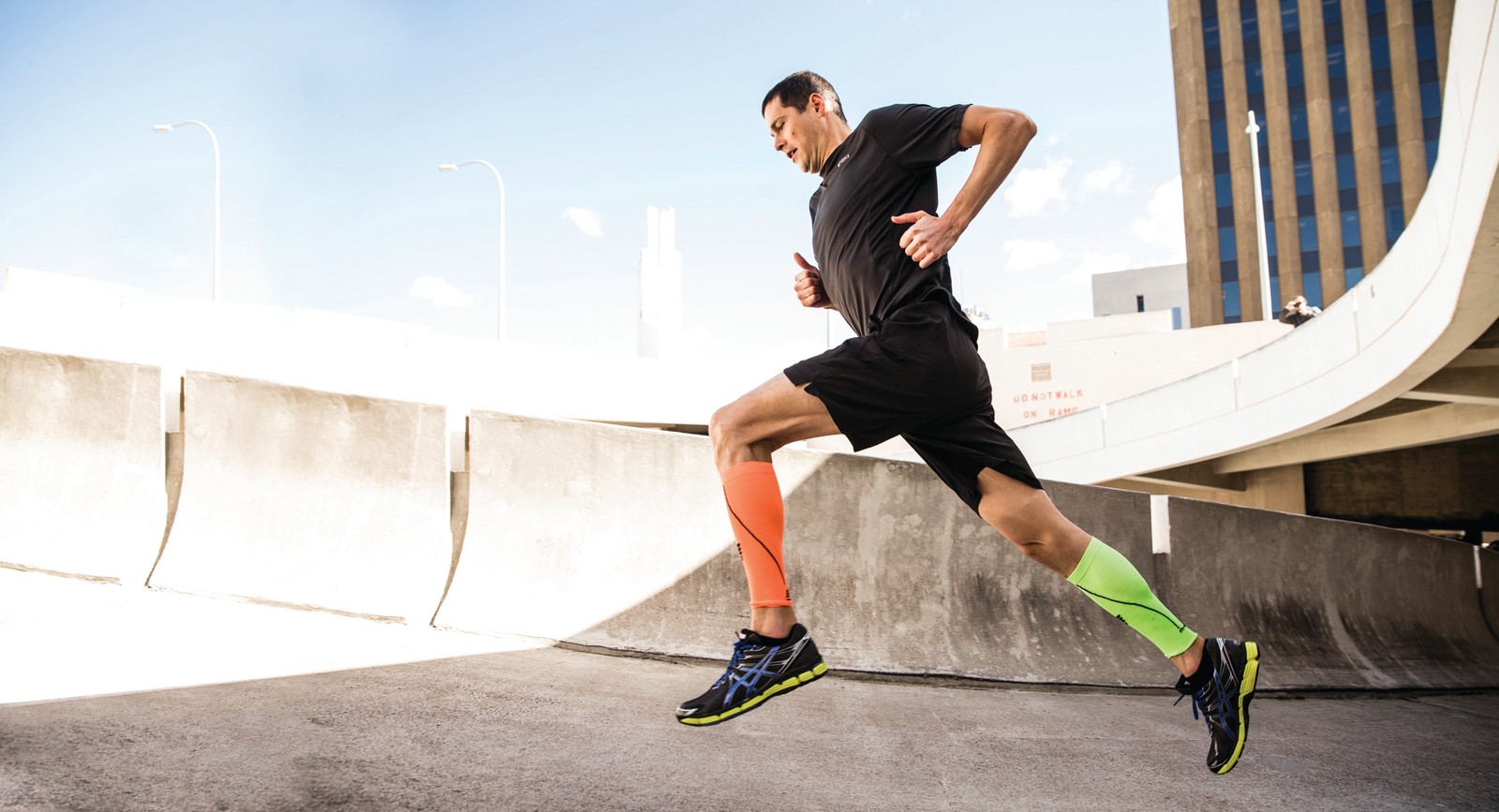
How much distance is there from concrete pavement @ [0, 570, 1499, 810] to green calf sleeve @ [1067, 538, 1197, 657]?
1.69 ft

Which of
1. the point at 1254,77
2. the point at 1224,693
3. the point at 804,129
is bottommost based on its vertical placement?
the point at 1224,693

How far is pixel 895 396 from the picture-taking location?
9.45 feet

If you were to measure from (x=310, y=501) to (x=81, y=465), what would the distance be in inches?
53.6

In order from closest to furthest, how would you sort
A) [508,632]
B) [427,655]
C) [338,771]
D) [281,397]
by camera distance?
[338,771] < [427,655] < [508,632] < [281,397]

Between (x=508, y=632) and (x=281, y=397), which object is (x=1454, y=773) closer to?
(x=508, y=632)

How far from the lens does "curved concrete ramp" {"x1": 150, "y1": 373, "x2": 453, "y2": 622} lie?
17.1ft

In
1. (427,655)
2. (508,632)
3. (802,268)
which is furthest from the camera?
(508,632)

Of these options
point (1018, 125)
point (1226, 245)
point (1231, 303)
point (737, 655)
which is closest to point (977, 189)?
point (1018, 125)

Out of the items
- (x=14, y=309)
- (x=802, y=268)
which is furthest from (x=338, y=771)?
(x=14, y=309)

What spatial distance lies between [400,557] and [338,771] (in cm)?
275

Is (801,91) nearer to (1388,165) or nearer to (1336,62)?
(1388,165)

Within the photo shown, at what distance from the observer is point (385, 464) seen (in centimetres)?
543

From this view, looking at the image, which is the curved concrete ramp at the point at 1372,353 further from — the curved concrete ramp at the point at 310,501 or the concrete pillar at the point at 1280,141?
the concrete pillar at the point at 1280,141

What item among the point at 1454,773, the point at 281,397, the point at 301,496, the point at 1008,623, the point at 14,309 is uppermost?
the point at 14,309
